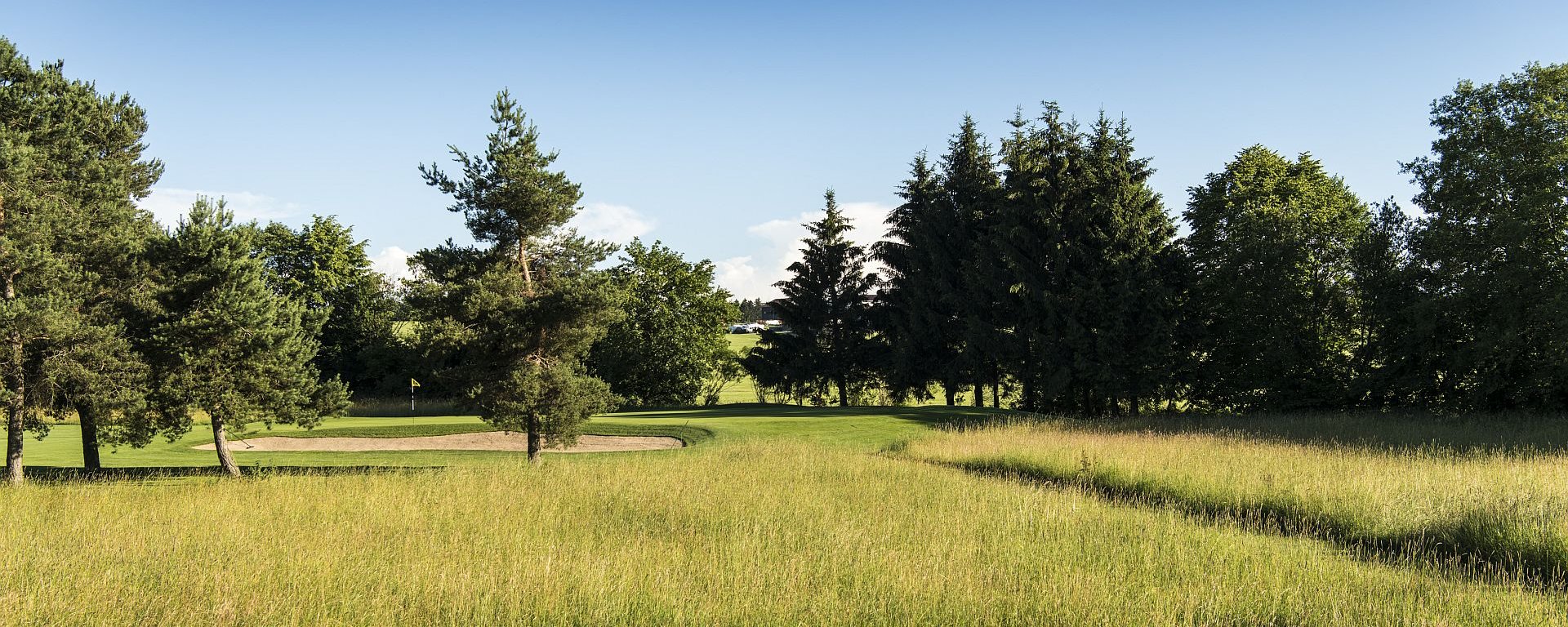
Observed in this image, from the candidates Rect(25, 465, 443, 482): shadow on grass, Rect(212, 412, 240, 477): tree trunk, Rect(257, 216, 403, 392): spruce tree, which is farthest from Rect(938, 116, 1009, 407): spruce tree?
Rect(257, 216, 403, 392): spruce tree

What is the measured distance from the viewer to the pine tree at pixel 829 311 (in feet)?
144

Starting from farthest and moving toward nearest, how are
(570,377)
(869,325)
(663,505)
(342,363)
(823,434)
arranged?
(342,363) < (869,325) < (823,434) < (570,377) < (663,505)

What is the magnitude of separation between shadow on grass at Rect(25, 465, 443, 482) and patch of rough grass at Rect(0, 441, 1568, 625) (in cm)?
489

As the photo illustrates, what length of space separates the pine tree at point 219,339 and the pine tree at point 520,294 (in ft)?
12.2

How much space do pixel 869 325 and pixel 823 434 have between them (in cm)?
1781

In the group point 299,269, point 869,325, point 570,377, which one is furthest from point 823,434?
point 299,269

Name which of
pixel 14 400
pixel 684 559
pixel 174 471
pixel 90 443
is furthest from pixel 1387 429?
pixel 90 443

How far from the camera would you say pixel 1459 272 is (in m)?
28.0

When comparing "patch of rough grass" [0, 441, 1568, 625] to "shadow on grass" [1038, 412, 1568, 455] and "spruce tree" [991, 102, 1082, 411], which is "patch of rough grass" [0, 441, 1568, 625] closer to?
"shadow on grass" [1038, 412, 1568, 455]

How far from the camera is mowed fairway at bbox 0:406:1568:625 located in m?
7.16

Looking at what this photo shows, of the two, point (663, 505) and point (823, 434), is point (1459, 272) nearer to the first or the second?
point (823, 434)

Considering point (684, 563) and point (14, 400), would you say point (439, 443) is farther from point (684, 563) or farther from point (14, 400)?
point (684, 563)

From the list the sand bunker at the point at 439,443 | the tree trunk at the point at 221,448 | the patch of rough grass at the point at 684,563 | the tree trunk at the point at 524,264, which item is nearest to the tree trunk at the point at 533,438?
the tree trunk at the point at 524,264

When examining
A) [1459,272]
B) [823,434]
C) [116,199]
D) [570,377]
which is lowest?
[823,434]
